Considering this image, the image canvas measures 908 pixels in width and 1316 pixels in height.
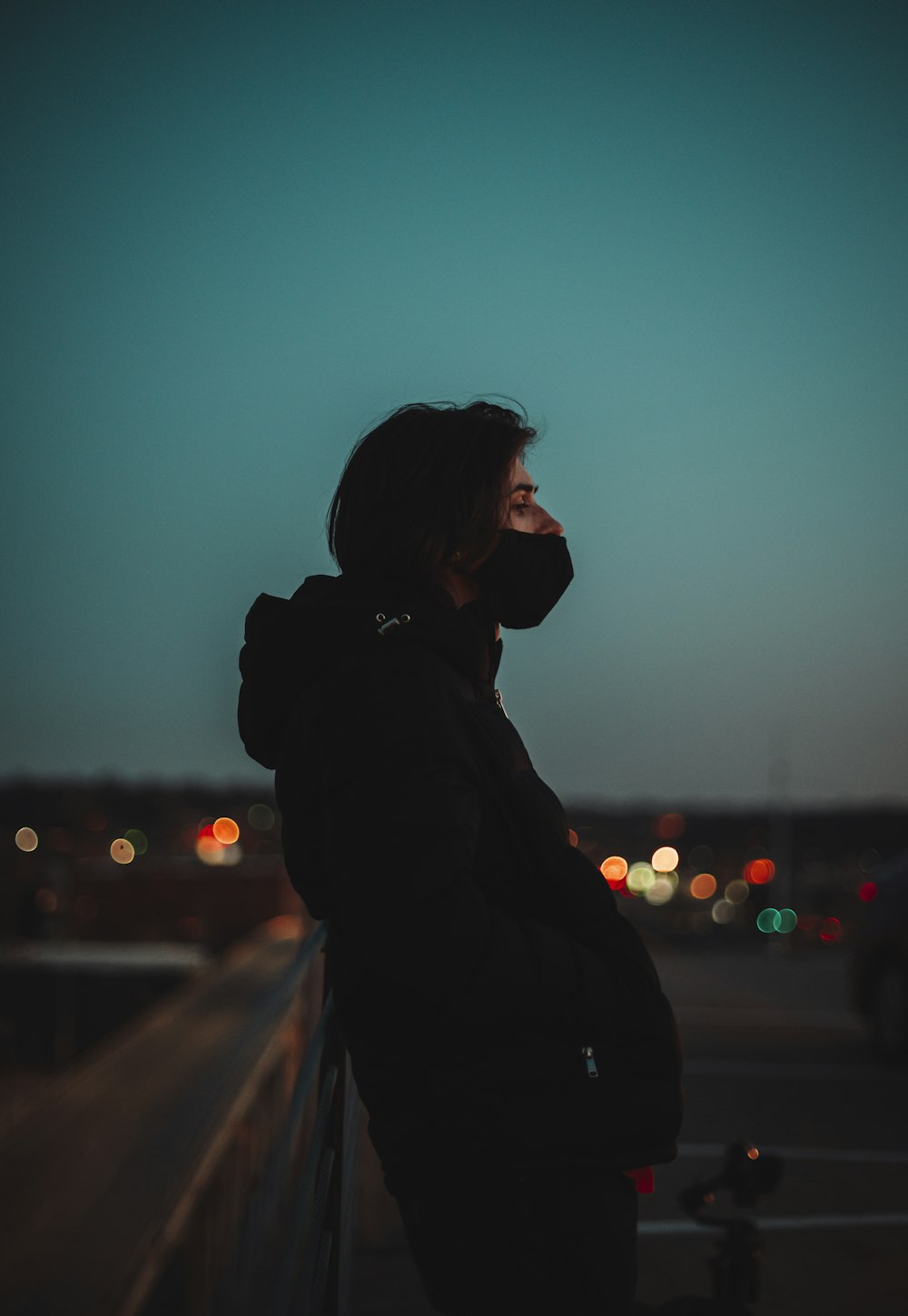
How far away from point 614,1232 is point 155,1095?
4046 millimetres

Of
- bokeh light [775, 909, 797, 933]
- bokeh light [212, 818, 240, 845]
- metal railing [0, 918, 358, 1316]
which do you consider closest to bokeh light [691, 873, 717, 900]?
bokeh light [775, 909, 797, 933]

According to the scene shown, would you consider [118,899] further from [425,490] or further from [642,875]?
A: [642,875]

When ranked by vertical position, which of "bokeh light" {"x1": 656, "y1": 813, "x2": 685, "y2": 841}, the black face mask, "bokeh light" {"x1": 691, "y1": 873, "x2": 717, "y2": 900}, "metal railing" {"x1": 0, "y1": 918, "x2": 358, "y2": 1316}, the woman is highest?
the black face mask

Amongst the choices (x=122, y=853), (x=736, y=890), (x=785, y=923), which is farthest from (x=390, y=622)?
(x=736, y=890)

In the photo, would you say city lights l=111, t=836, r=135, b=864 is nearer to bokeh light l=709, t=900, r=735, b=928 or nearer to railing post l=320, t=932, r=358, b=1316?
railing post l=320, t=932, r=358, b=1316

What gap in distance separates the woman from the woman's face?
9.0 inches

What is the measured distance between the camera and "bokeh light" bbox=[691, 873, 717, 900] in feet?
301

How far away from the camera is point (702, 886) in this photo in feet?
300

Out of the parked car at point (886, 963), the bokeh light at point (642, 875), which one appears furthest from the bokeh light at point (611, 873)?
the bokeh light at point (642, 875)

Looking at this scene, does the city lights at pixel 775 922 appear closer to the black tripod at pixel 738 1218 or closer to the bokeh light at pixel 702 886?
the black tripod at pixel 738 1218

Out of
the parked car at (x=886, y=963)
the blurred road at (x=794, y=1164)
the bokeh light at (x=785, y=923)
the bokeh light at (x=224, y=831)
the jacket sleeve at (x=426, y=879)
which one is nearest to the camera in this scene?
the jacket sleeve at (x=426, y=879)

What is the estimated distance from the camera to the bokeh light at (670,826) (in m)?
69.6

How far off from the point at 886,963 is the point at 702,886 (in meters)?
86.2

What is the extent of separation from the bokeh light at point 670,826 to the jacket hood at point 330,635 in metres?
69.1
